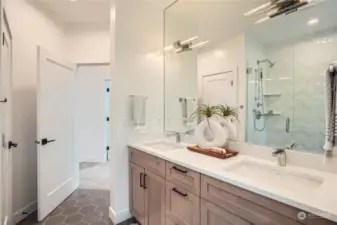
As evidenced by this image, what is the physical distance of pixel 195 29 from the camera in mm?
2602

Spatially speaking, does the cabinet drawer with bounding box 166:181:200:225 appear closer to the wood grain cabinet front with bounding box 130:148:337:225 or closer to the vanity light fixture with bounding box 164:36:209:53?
the wood grain cabinet front with bounding box 130:148:337:225

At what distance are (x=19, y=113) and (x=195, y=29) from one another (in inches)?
92.1

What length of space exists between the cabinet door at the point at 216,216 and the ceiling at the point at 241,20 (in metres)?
1.35

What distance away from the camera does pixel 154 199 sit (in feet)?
6.63

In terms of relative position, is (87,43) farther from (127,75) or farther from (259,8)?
(259,8)

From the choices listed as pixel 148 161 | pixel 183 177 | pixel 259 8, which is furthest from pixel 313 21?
pixel 148 161

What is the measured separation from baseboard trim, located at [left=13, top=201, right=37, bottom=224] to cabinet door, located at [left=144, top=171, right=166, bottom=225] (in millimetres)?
1531

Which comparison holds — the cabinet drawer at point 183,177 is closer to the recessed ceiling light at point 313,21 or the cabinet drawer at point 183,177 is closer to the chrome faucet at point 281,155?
the chrome faucet at point 281,155

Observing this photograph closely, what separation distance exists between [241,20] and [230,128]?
1.01 meters

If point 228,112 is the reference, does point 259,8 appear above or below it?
above

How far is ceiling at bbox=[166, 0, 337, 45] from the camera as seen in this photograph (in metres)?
1.48

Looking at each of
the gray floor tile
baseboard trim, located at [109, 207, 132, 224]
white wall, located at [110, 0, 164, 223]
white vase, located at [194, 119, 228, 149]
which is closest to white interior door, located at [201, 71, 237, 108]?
white vase, located at [194, 119, 228, 149]

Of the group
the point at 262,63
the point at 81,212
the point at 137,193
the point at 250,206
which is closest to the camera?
the point at 250,206

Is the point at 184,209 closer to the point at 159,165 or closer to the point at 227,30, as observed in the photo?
the point at 159,165
